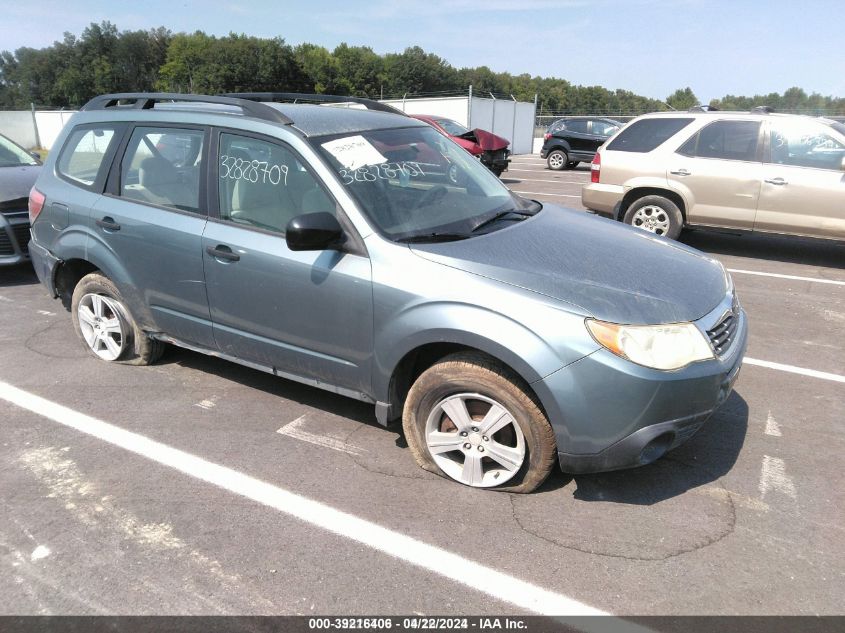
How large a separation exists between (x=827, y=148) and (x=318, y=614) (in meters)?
7.66

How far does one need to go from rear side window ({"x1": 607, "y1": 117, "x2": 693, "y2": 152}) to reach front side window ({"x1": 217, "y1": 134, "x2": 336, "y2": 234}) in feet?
20.2

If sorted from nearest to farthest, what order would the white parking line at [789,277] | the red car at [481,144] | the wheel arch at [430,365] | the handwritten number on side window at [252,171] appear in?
the wheel arch at [430,365] < the handwritten number on side window at [252,171] < the white parking line at [789,277] < the red car at [481,144]

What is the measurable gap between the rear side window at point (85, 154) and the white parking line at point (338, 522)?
5.36ft

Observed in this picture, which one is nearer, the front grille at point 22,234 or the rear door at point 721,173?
the front grille at point 22,234

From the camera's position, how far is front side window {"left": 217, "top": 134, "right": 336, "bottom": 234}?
339cm

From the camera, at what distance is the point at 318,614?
2379mm

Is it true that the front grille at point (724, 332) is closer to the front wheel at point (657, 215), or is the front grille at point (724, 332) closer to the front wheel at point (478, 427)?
the front wheel at point (478, 427)

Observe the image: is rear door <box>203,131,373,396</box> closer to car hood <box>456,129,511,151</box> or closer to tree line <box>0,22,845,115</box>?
car hood <box>456,129,511,151</box>

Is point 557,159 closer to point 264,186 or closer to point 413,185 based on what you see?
point 413,185

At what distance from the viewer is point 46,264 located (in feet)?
15.5

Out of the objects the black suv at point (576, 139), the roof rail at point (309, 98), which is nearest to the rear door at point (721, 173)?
the roof rail at point (309, 98)

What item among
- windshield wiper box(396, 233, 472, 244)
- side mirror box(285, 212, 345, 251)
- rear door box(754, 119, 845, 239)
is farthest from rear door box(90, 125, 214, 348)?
rear door box(754, 119, 845, 239)

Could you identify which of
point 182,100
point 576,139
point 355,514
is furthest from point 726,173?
point 576,139

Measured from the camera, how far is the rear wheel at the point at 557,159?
20.6 meters
